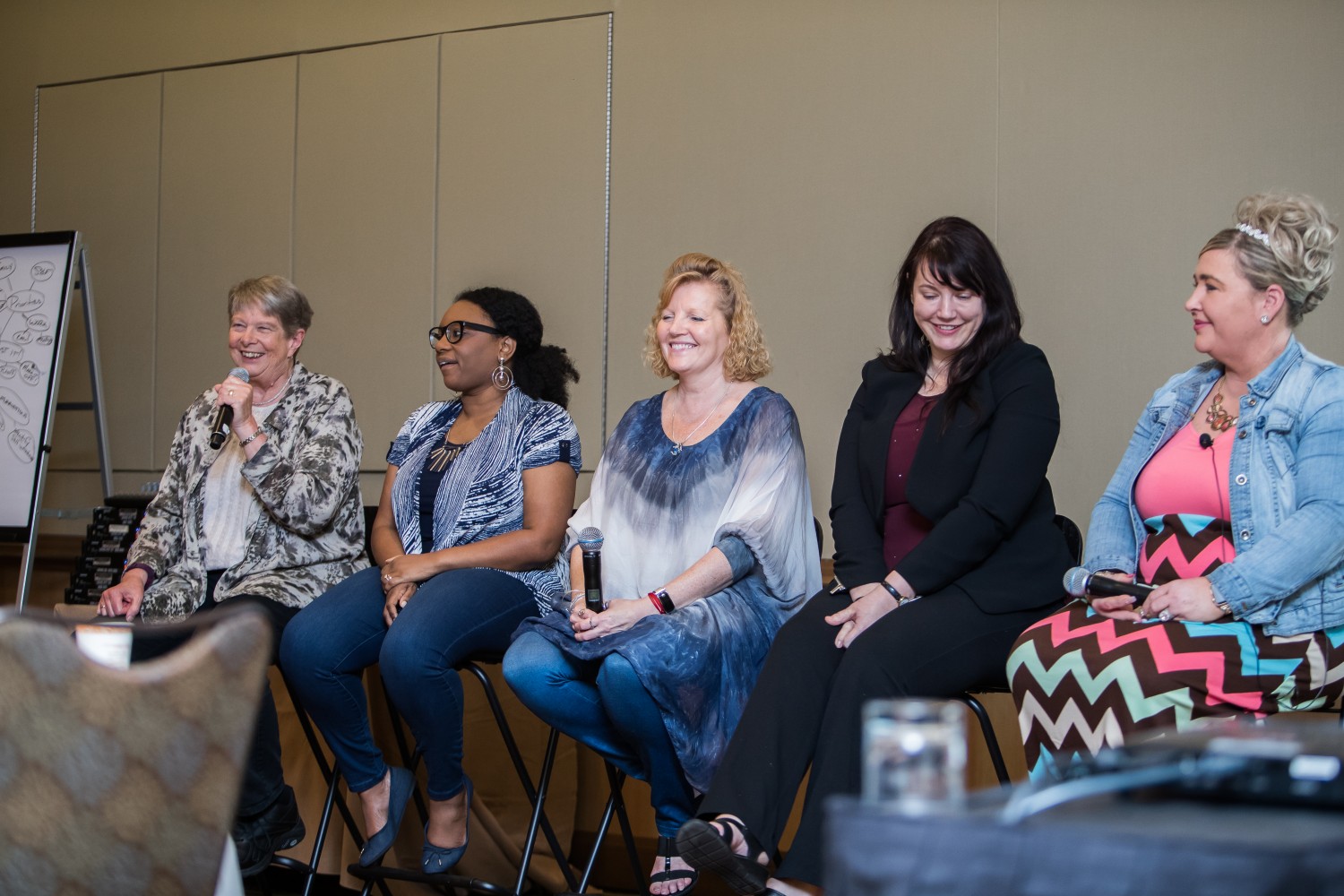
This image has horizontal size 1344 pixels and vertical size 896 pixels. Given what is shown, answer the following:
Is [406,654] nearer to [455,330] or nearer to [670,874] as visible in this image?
[670,874]

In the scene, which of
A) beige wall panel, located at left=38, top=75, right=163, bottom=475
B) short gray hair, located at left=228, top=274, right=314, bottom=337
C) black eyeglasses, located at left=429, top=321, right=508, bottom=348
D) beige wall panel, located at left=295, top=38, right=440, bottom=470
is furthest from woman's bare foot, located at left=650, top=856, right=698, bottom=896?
beige wall panel, located at left=38, top=75, right=163, bottom=475

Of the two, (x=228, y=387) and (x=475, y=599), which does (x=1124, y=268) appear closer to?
(x=475, y=599)

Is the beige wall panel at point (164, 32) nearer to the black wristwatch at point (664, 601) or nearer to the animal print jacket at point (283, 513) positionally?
the animal print jacket at point (283, 513)

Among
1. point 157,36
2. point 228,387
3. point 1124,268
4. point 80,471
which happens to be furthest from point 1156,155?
point 80,471

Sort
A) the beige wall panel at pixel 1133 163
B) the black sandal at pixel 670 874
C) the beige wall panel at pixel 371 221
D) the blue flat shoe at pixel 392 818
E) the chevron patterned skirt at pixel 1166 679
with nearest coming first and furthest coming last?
1. the chevron patterned skirt at pixel 1166 679
2. the black sandal at pixel 670 874
3. the blue flat shoe at pixel 392 818
4. the beige wall panel at pixel 1133 163
5. the beige wall panel at pixel 371 221

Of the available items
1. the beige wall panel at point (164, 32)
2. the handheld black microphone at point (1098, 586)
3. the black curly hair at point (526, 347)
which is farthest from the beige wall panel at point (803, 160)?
the handheld black microphone at point (1098, 586)

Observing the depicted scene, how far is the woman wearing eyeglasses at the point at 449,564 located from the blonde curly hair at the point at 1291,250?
170 centimetres

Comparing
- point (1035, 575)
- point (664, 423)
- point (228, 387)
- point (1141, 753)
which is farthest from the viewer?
point (228, 387)

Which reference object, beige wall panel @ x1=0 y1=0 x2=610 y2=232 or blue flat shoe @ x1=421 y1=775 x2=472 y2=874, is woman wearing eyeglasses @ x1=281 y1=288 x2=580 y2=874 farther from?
beige wall panel @ x1=0 y1=0 x2=610 y2=232

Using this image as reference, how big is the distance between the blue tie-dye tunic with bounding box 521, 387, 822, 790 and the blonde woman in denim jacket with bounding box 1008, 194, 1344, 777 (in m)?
0.64

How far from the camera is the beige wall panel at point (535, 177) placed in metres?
4.70

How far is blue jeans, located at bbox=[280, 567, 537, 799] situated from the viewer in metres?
2.91

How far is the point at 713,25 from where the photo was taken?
14.8 feet

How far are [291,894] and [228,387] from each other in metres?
1.48
